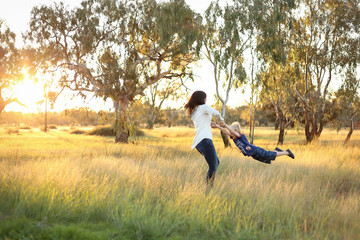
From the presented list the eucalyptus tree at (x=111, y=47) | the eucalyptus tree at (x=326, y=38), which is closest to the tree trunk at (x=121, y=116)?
the eucalyptus tree at (x=111, y=47)

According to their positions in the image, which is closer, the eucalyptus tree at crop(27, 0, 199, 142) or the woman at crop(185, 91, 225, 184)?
the woman at crop(185, 91, 225, 184)

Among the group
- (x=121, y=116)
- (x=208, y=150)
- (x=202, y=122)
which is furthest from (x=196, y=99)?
(x=121, y=116)

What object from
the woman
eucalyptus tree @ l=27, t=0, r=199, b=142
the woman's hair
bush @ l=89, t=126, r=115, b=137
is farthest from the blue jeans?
bush @ l=89, t=126, r=115, b=137

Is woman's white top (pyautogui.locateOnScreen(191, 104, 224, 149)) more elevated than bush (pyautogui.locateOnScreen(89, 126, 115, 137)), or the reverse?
woman's white top (pyautogui.locateOnScreen(191, 104, 224, 149))

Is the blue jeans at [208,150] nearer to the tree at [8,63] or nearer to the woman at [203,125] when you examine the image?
the woman at [203,125]

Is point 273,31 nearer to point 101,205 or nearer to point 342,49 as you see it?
point 342,49

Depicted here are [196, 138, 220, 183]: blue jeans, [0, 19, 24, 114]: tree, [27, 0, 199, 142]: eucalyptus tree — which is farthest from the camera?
[0, 19, 24, 114]: tree

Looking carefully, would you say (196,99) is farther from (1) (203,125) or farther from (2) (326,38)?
(2) (326,38)

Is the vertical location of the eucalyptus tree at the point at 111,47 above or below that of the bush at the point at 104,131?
above

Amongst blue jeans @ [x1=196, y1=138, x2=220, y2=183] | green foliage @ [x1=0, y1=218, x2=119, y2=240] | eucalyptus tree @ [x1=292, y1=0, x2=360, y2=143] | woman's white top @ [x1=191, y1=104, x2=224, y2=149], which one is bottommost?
green foliage @ [x1=0, y1=218, x2=119, y2=240]

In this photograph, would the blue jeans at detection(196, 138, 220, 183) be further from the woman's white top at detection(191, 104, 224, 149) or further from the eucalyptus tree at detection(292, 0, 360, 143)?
the eucalyptus tree at detection(292, 0, 360, 143)

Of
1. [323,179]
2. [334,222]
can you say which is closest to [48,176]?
[334,222]

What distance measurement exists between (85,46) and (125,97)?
3927mm

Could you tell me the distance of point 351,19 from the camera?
17.5m
